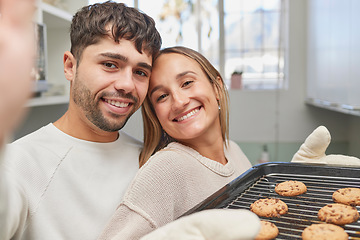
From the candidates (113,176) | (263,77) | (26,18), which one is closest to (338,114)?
(263,77)

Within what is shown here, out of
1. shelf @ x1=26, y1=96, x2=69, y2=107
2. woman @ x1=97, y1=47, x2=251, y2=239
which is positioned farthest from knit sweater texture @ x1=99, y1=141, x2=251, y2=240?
shelf @ x1=26, y1=96, x2=69, y2=107

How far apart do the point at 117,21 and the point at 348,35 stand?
1.50m

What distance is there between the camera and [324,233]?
0.56 meters

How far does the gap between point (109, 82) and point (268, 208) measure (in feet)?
1.75

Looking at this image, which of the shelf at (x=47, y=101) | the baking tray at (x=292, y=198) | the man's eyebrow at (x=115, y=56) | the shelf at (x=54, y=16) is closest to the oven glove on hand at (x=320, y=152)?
the baking tray at (x=292, y=198)

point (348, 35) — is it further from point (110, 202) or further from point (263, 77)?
point (110, 202)

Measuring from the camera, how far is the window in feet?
9.64

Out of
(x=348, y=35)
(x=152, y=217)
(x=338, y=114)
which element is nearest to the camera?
(x=152, y=217)

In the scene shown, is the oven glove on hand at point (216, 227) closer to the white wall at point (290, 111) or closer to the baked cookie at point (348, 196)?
the baked cookie at point (348, 196)

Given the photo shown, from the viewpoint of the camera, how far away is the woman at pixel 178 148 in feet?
2.44

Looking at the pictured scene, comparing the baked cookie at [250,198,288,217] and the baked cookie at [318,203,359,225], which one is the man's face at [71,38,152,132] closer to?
the baked cookie at [250,198,288,217]

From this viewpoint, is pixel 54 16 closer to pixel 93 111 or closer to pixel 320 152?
pixel 93 111

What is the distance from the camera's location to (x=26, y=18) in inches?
10.4

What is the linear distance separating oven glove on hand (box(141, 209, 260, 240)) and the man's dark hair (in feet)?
2.04
